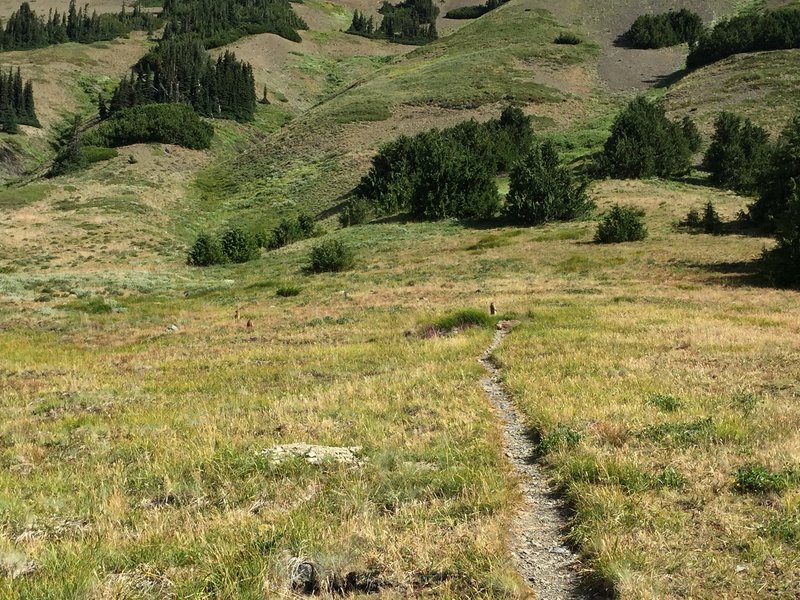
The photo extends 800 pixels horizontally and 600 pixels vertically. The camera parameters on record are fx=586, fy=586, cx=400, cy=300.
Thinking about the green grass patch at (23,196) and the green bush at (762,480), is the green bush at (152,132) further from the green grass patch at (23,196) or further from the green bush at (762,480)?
the green bush at (762,480)

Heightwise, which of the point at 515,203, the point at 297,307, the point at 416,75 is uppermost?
the point at 416,75

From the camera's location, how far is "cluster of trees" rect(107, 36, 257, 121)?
13175 centimetres

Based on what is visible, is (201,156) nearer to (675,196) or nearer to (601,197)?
(601,197)

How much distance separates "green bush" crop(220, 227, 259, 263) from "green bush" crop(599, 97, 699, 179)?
4102 cm

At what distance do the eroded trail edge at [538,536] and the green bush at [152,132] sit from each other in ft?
361

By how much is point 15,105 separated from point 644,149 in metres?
120

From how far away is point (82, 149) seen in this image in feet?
321

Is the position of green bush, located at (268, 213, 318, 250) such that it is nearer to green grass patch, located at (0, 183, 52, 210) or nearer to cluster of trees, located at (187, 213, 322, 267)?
cluster of trees, located at (187, 213, 322, 267)

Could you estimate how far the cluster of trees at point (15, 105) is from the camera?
373 ft

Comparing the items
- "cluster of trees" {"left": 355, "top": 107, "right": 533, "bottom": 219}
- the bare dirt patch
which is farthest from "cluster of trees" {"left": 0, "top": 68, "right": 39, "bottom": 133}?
"cluster of trees" {"left": 355, "top": 107, "right": 533, "bottom": 219}

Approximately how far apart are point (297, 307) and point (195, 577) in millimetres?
26463

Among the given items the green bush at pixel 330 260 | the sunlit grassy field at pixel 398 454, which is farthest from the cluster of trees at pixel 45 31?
the sunlit grassy field at pixel 398 454

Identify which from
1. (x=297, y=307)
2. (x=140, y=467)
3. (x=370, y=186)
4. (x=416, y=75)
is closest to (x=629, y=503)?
(x=140, y=467)

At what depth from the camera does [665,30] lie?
5187 inches
